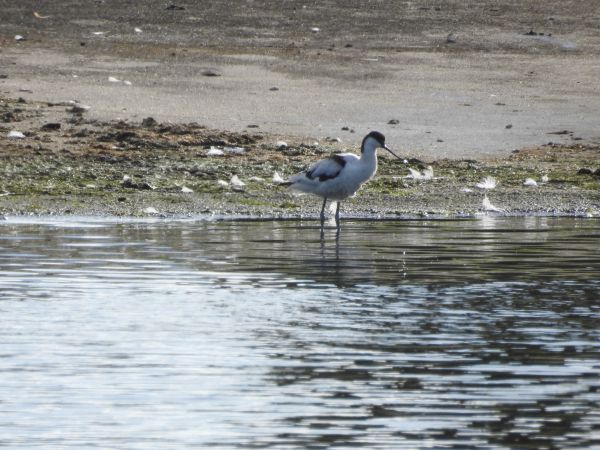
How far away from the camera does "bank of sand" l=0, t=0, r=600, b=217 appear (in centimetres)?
2034

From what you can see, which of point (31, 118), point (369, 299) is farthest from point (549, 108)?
point (369, 299)

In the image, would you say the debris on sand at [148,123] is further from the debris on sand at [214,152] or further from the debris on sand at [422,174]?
the debris on sand at [422,174]

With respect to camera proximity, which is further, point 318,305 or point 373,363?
point 318,305

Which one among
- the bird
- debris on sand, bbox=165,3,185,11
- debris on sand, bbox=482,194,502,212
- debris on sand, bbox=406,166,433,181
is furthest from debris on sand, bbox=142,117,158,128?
debris on sand, bbox=165,3,185,11

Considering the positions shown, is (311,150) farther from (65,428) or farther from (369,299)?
(65,428)

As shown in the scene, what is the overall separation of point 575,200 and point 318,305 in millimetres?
9647

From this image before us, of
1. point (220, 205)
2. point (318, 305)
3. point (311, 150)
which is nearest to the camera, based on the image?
point (318, 305)

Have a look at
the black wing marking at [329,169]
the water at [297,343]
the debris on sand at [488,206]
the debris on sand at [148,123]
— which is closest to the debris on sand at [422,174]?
the debris on sand at [488,206]

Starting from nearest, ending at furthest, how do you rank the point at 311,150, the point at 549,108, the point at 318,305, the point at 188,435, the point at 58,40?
the point at 188,435 < the point at 318,305 < the point at 311,150 < the point at 549,108 < the point at 58,40

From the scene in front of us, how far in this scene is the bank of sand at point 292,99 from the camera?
20.3 m

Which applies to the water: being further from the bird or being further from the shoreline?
the shoreline

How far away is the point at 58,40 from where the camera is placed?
1228 inches

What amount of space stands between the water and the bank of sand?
14.5 feet

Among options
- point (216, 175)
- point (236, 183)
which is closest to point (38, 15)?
point (216, 175)
